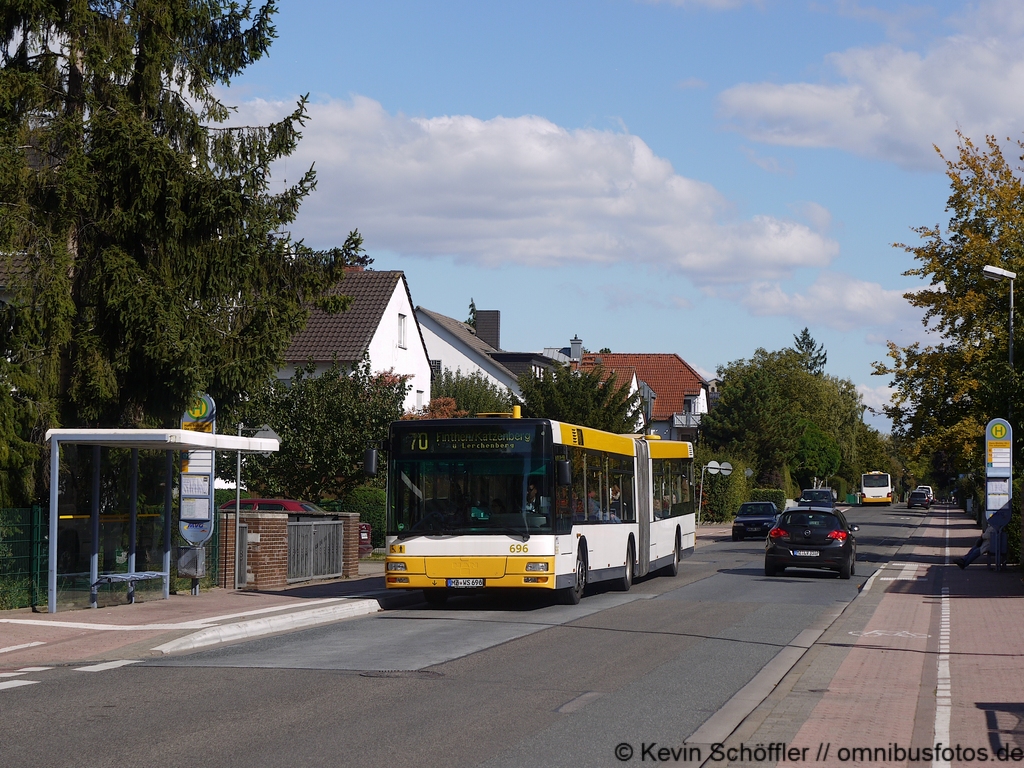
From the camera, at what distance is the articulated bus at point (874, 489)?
348 feet

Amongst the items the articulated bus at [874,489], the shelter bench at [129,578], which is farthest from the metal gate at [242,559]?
the articulated bus at [874,489]

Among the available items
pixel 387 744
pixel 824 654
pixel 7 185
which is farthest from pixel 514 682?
pixel 7 185

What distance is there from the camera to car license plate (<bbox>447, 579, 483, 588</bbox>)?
17938 millimetres

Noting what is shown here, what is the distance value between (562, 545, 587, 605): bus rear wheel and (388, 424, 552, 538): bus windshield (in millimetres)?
1651

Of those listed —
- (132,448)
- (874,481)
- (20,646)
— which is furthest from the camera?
(874,481)

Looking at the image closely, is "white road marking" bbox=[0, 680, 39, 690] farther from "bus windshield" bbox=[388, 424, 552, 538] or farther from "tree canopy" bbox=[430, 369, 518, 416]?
"tree canopy" bbox=[430, 369, 518, 416]

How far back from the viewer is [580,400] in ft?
159

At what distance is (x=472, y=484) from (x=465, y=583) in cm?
149

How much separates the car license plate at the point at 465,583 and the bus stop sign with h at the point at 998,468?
15.1 metres

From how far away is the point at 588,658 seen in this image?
42.2 ft

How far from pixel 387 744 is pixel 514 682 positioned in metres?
3.04

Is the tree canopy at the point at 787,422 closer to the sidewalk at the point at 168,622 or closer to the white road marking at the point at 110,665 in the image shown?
the sidewalk at the point at 168,622

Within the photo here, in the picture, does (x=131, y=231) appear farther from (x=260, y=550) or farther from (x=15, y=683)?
(x=15, y=683)

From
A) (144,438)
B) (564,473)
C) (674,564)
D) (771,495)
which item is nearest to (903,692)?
(564,473)
